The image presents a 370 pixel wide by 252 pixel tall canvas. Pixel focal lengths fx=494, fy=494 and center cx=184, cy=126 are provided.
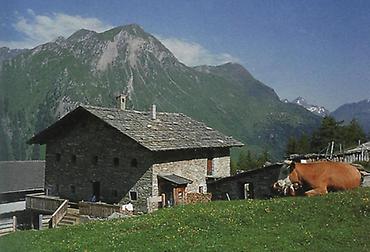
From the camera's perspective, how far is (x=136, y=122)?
47.4ft

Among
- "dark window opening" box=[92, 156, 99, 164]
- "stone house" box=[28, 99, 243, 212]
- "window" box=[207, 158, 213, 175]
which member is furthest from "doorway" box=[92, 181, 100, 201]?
"window" box=[207, 158, 213, 175]

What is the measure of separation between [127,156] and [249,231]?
8.60 meters

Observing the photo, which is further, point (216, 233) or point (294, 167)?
point (294, 167)

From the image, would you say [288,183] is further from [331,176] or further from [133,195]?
[133,195]

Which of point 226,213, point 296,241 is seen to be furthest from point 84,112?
point 296,241

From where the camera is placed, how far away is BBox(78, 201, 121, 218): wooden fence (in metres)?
11.6

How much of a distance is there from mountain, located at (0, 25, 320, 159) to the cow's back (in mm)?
78763

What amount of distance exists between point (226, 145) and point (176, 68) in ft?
444

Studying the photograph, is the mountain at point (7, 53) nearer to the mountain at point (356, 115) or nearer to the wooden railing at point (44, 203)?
the wooden railing at point (44, 203)

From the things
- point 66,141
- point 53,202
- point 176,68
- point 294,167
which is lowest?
point 53,202

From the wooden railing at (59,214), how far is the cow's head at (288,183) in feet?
20.0

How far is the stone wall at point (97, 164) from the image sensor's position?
43.5 feet

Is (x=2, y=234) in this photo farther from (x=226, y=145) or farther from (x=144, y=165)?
(x=226, y=145)

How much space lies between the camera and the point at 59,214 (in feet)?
40.4
